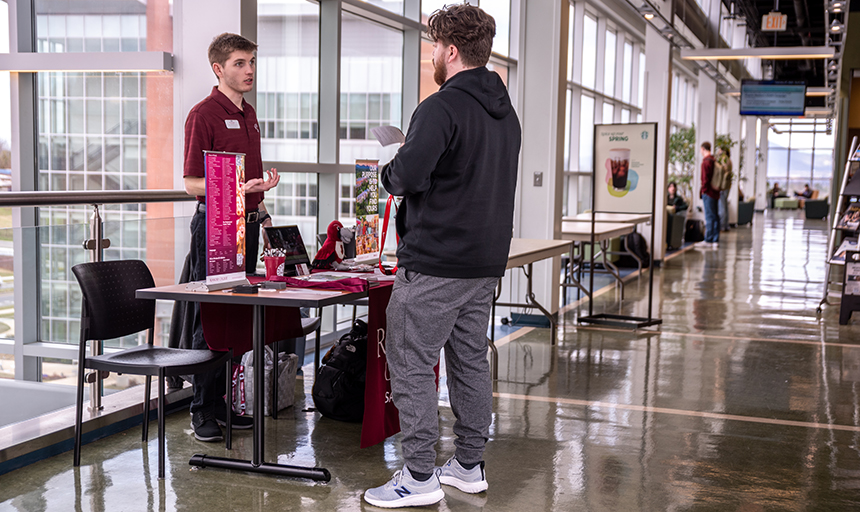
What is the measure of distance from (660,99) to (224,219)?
9.27 m

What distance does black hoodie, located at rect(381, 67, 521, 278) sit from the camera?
8.46 feet

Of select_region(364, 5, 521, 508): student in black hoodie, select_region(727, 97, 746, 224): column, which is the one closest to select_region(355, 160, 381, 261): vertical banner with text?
select_region(364, 5, 521, 508): student in black hoodie

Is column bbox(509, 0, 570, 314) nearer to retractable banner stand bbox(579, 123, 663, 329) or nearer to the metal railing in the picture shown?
retractable banner stand bbox(579, 123, 663, 329)

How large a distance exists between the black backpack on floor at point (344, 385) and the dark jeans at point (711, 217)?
11.4 metres

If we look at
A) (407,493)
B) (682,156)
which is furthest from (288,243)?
(682,156)

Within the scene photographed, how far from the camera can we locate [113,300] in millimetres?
3094

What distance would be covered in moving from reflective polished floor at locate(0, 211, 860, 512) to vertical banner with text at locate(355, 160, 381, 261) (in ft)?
2.79

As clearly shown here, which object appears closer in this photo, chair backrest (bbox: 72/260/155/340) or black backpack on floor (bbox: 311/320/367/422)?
chair backrest (bbox: 72/260/155/340)

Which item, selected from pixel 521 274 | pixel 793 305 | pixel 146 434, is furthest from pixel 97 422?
pixel 793 305

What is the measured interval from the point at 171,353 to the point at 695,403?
2.74 m

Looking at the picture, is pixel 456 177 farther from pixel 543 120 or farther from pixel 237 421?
pixel 543 120

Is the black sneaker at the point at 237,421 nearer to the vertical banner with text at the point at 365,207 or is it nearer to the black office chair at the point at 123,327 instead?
the black office chair at the point at 123,327

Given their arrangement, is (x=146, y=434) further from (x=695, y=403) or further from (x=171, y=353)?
(x=695, y=403)

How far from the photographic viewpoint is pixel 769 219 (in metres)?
23.2
